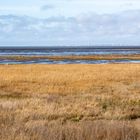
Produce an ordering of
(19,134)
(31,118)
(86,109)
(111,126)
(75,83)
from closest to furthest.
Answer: (19,134) < (111,126) < (31,118) < (86,109) < (75,83)

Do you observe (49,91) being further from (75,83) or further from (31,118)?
(31,118)

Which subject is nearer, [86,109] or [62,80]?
[86,109]

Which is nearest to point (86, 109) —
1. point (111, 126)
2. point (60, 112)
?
point (60, 112)

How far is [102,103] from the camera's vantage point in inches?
742

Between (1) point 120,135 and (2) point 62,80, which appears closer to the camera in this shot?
(1) point 120,135

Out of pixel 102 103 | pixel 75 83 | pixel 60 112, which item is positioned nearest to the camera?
pixel 60 112

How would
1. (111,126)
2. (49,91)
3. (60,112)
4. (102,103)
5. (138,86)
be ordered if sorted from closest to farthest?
(111,126), (60,112), (102,103), (49,91), (138,86)

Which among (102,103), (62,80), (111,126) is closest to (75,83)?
(62,80)

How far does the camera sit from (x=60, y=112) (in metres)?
16.1

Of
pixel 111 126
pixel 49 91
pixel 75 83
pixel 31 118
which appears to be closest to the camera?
pixel 111 126

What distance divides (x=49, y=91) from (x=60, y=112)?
10386mm

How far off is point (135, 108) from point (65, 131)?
7.70 m

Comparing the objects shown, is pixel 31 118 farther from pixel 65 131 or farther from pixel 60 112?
pixel 65 131

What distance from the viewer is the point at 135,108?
17500 millimetres
